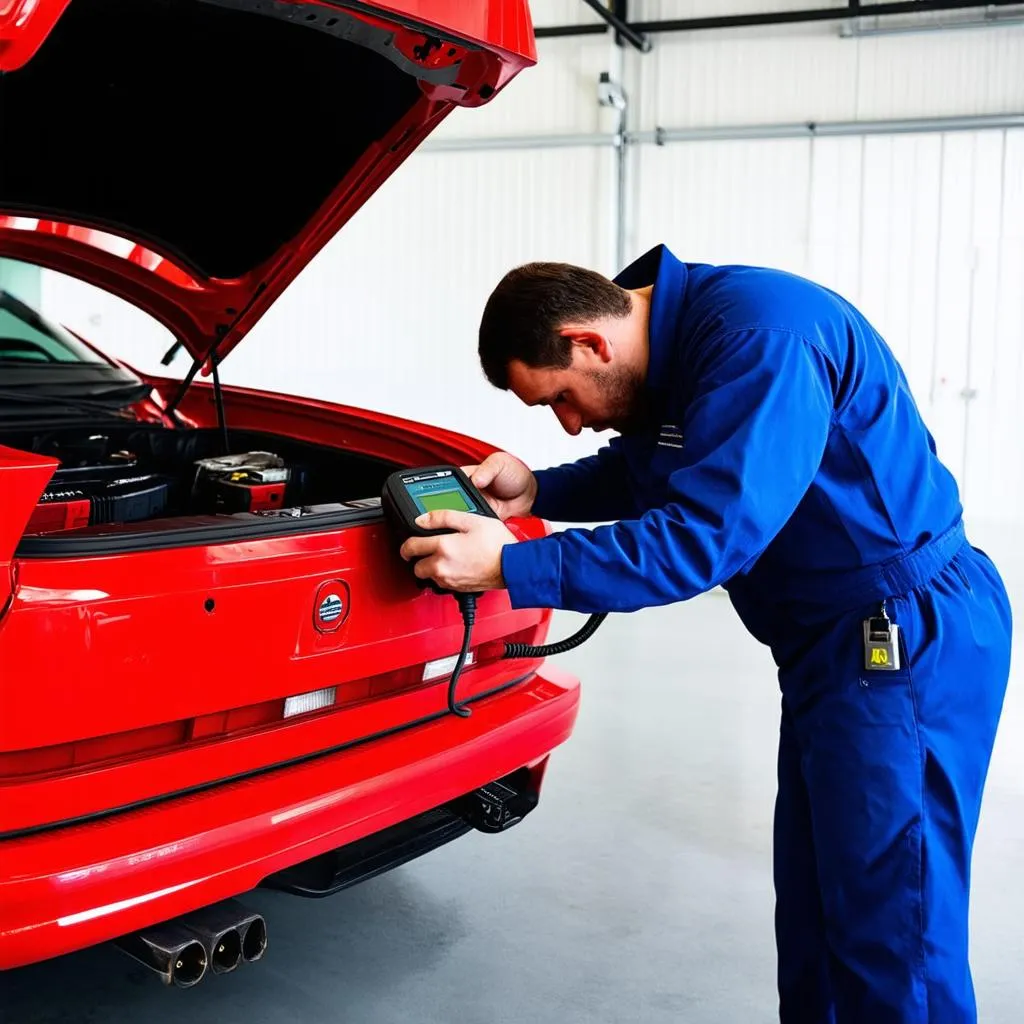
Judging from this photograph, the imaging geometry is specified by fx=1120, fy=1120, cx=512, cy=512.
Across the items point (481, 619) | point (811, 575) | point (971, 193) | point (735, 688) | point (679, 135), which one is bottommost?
point (735, 688)

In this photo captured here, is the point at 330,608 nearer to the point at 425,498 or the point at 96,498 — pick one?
the point at 425,498

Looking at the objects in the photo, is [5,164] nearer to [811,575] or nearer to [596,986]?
[811,575]

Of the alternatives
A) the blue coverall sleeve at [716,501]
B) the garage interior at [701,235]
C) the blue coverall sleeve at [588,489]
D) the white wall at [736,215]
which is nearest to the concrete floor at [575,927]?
the garage interior at [701,235]

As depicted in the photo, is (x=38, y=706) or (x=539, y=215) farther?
(x=539, y=215)

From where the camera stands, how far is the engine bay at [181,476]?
7.18 feet

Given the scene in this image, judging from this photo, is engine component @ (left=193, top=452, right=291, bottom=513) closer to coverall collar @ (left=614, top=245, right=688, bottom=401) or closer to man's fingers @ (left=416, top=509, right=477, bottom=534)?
man's fingers @ (left=416, top=509, right=477, bottom=534)

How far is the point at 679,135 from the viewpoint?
7.59 metres

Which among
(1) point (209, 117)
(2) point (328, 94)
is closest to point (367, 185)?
(2) point (328, 94)

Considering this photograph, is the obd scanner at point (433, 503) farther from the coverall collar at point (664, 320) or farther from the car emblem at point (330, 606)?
the coverall collar at point (664, 320)

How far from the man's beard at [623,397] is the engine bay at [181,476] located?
512 mm

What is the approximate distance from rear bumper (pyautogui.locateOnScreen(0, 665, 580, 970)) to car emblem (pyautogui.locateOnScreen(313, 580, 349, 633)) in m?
0.23

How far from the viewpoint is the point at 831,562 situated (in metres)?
1.72

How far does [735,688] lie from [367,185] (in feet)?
8.63

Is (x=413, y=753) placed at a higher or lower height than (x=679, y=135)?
lower
